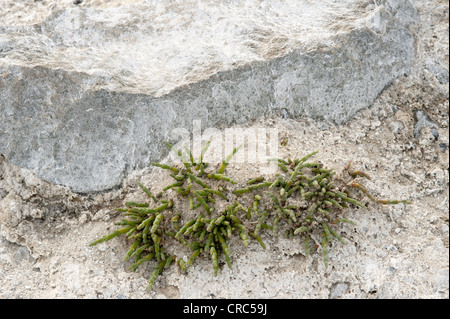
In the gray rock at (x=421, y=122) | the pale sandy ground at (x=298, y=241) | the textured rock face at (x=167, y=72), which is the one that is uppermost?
the textured rock face at (x=167, y=72)

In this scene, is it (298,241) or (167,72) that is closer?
(298,241)

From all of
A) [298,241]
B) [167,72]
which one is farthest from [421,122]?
[167,72]

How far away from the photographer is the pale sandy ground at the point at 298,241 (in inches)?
175

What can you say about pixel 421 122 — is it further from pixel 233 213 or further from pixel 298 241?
pixel 233 213

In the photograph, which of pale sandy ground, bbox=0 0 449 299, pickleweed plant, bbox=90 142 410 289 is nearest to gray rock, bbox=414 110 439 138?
pale sandy ground, bbox=0 0 449 299

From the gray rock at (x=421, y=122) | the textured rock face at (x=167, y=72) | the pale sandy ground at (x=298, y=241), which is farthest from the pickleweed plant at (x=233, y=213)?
the gray rock at (x=421, y=122)

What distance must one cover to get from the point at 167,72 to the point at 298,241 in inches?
110

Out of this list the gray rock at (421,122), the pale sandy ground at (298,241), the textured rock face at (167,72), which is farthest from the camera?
the gray rock at (421,122)

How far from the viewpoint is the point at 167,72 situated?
5566 millimetres

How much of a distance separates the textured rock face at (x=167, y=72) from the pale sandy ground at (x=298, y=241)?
270mm

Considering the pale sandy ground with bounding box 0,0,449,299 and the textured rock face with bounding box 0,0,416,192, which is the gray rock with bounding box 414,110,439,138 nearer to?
the pale sandy ground with bounding box 0,0,449,299

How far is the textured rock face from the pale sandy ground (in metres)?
0.27

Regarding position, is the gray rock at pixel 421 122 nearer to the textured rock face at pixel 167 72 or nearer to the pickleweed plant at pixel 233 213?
the textured rock face at pixel 167 72
